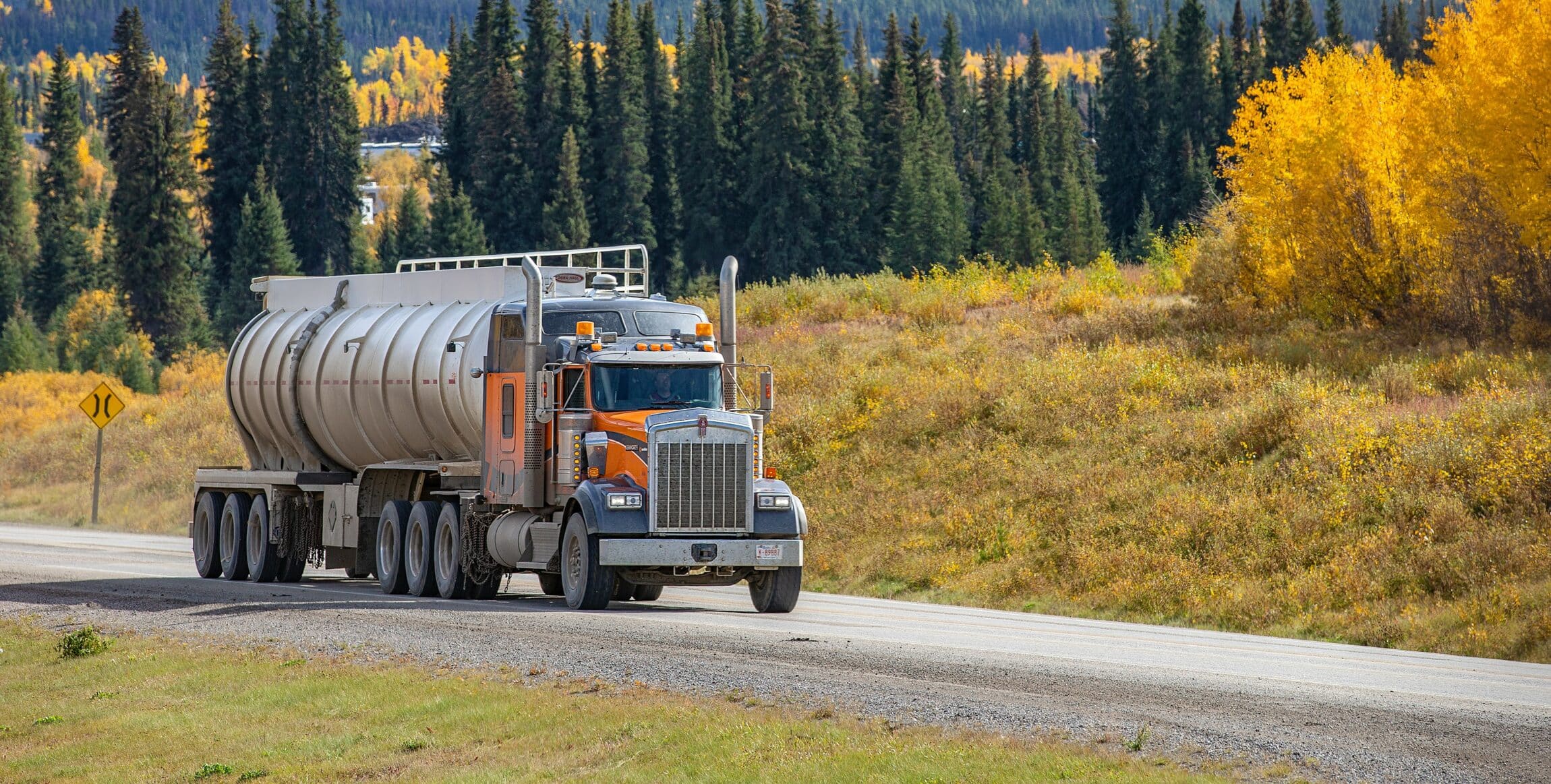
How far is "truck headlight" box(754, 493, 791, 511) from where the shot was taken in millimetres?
19594

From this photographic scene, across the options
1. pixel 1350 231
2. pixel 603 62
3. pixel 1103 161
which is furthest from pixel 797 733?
pixel 1103 161

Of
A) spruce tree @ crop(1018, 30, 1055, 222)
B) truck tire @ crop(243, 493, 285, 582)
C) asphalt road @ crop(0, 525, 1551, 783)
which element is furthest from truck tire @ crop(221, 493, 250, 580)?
spruce tree @ crop(1018, 30, 1055, 222)

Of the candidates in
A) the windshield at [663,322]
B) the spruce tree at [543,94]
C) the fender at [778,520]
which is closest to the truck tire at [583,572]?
the fender at [778,520]

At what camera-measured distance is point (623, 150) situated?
11625cm

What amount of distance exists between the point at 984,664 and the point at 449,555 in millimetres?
9717

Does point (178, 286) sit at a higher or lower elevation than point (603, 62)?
lower

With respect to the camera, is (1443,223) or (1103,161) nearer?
(1443,223)

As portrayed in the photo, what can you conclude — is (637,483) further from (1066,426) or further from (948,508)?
(1066,426)

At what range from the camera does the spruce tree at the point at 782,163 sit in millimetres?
110562

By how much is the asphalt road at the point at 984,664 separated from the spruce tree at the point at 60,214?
10339cm

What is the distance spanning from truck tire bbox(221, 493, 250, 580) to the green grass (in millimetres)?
11122

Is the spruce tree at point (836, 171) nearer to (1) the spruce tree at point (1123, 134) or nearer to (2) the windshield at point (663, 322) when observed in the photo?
(1) the spruce tree at point (1123, 134)

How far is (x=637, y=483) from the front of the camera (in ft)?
63.9

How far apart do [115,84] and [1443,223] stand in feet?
293
